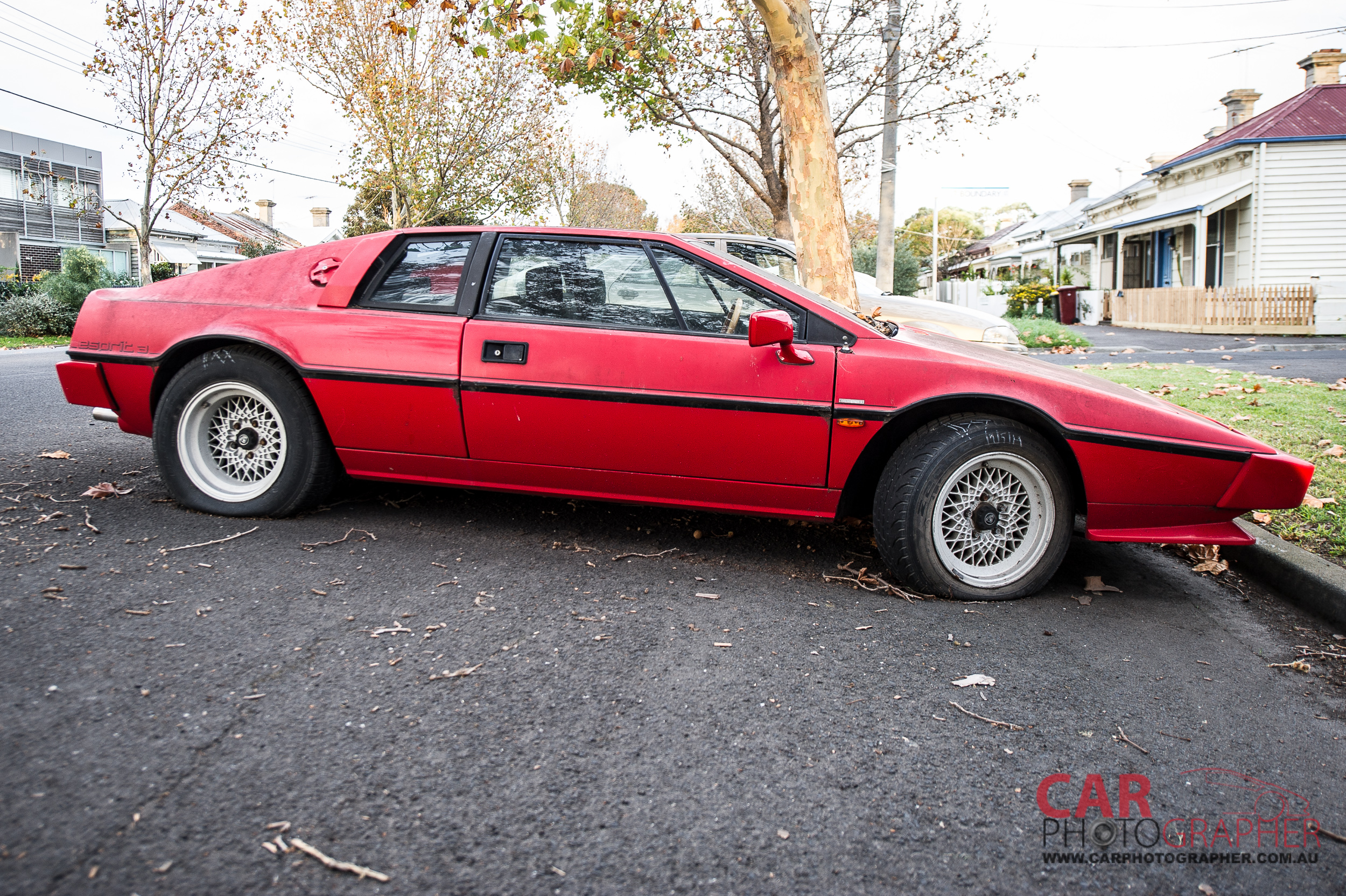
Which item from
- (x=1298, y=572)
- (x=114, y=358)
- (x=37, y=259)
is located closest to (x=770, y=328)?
(x=1298, y=572)

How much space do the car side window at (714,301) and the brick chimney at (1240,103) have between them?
28105 mm

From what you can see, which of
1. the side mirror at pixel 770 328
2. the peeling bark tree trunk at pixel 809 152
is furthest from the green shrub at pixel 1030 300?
the side mirror at pixel 770 328

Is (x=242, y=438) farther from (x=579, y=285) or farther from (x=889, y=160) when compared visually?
(x=889, y=160)

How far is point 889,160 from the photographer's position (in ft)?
49.9

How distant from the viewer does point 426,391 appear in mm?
3666

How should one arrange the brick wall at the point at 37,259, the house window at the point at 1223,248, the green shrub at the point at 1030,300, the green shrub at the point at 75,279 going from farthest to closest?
the brick wall at the point at 37,259 < the green shrub at the point at 1030,300 < the green shrub at the point at 75,279 < the house window at the point at 1223,248

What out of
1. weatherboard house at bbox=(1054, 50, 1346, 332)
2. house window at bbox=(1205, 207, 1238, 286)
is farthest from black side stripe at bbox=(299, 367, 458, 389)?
house window at bbox=(1205, 207, 1238, 286)

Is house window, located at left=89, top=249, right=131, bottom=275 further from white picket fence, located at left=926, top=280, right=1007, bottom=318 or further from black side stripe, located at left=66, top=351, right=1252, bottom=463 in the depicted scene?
black side stripe, located at left=66, top=351, right=1252, bottom=463

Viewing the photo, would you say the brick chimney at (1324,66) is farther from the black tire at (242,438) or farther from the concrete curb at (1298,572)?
the black tire at (242,438)

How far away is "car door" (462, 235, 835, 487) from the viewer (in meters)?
3.41

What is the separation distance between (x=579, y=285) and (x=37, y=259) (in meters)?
44.0

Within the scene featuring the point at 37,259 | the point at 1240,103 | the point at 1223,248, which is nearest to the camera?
the point at 1223,248

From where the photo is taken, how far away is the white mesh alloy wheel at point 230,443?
12.7 ft

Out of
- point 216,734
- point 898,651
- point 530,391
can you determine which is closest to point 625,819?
point 216,734
